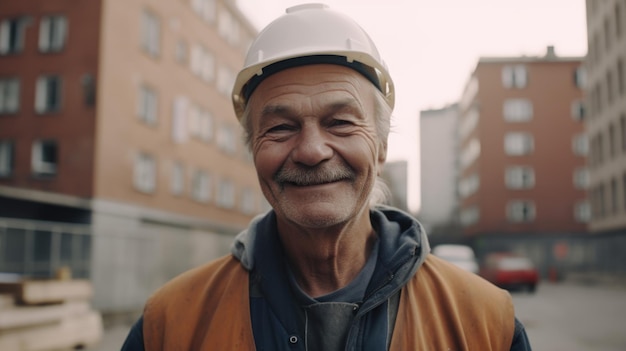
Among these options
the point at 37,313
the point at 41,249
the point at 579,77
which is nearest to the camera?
the point at 37,313

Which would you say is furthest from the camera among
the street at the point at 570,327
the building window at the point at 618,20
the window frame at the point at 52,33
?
the building window at the point at 618,20

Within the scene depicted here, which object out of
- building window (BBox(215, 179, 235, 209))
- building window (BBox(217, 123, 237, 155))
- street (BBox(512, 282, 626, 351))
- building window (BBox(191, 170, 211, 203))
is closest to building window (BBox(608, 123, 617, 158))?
street (BBox(512, 282, 626, 351))

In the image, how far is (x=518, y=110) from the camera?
5634 cm

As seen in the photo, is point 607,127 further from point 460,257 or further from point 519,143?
point 460,257

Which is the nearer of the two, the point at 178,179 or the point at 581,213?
the point at 178,179

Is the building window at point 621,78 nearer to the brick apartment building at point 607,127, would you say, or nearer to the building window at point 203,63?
the brick apartment building at point 607,127

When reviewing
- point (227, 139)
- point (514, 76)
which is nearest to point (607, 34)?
point (514, 76)

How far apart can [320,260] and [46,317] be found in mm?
8416

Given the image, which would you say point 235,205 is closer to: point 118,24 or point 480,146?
point 118,24

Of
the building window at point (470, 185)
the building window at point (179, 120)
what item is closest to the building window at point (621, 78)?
the building window at point (470, 185)

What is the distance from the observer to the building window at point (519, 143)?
2201 inches

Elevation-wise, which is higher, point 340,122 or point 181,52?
point 181,52

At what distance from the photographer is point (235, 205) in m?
40.7

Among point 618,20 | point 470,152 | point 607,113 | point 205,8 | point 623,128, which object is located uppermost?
point 205,8
